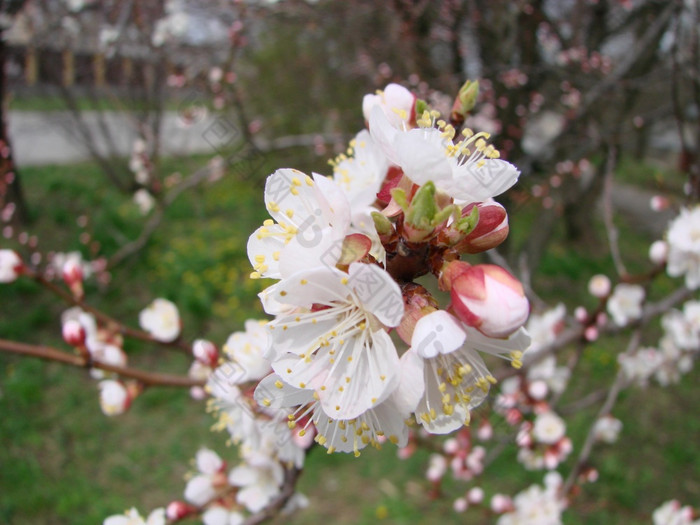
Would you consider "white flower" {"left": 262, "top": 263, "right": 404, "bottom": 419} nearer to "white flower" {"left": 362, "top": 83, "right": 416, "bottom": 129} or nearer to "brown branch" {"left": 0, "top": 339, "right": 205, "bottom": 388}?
"white flower" {"left": 362, "top": 83, "right": 416, "bottom": 129}

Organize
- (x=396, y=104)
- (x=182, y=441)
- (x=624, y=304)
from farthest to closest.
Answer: (x=182, y=441) → (x=624, y=304) → (x=396, y=104)

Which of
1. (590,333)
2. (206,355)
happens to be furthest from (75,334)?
(590,333)

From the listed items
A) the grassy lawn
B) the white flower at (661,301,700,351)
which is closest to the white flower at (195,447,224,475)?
the grassy lawn

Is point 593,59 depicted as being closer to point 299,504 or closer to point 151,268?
point 299,504

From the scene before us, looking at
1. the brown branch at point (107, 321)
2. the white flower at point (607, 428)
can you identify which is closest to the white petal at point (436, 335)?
the brown branch at point (107, 321)

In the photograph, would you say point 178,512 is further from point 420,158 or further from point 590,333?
point 590,333

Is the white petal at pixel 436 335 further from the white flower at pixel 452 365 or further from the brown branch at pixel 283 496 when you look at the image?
the brown branch at pixel 283 496

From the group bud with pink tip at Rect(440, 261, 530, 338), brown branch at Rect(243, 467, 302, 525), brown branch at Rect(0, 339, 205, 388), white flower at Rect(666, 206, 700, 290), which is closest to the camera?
bud with pink tip at Rect(440, 261, 530, 338)
